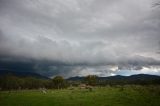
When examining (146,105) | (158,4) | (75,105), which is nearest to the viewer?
(158,4)

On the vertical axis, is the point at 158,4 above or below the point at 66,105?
above

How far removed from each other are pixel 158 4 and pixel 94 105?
16739 mm

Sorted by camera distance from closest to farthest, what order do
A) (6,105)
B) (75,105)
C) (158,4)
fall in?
(158,4) < (75,105) < (6,105)

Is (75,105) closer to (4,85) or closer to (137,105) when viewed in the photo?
(137,105)

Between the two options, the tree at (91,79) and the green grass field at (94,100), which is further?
the tree at (91,79)

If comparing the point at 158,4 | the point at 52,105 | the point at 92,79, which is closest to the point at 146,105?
the point at 52,105

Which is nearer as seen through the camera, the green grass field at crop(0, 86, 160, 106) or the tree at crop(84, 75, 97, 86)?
the green grass field at crop(0, 86, 160, 106)

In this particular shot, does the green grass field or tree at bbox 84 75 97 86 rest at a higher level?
tree at bbox 84 75 97 86

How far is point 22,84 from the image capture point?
178 m

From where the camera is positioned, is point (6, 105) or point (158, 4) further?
point (6, 105)

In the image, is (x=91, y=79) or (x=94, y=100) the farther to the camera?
(x=91, y=79)

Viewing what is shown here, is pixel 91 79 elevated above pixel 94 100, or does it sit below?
above

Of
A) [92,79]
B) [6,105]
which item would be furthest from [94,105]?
[92,79]

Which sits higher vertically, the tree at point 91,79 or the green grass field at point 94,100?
the tree at point 91,79
